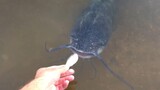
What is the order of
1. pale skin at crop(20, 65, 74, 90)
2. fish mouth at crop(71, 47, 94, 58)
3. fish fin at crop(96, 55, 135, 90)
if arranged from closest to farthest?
pale skin at crop(20, 65, 74, 90) < fish mouth at crop(71, 47, 94, 58) < fish fin at crop(96, 55, 135, 90)

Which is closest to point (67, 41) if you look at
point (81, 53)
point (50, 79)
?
point (81, 53)

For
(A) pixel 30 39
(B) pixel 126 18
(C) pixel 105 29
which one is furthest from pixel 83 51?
(B) pixel 126 18

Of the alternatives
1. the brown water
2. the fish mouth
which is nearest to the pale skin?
the fish mouth

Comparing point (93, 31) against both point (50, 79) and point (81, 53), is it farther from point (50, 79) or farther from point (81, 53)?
point (50, 79)

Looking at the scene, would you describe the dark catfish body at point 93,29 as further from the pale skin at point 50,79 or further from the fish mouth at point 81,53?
the pale skin at point 50,79

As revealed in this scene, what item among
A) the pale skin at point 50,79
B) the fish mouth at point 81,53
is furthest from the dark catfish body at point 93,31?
the pale skin at point 50,79

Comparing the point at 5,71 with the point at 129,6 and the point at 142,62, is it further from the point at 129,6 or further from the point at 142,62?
the point at 129,6

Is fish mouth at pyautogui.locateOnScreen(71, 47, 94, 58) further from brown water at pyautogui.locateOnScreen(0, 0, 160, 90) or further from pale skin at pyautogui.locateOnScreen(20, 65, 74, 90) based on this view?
pale skin at pyautogui.locateOnScreen(20, 65, 74, 90)
